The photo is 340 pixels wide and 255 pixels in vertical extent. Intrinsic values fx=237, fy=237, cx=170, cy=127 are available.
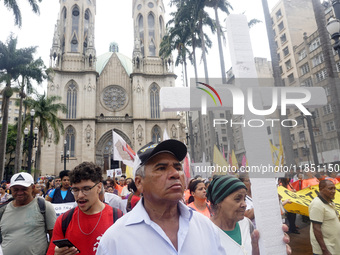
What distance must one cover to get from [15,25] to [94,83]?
19302mm

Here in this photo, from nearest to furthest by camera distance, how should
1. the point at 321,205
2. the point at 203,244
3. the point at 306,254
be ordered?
the point at 203,244 < the point at 321,205 < the point at 306,254

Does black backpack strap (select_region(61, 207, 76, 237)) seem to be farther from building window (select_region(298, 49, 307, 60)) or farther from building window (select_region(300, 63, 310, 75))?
building window (select_region(298, 49, 307, 60))

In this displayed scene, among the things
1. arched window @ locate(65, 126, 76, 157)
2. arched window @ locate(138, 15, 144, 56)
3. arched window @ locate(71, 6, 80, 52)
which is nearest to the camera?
arched window @ locate(65, 126, 76, 157)

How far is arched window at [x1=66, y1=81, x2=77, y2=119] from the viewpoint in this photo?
109 feet

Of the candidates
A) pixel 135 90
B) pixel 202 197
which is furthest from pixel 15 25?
pixel 135 90

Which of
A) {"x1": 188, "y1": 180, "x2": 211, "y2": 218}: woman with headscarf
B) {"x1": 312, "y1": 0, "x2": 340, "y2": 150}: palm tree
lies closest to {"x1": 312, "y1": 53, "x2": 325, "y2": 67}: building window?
{"x1": 312, "y1": 0, "x2": 340, "y2": 150}: palm tree

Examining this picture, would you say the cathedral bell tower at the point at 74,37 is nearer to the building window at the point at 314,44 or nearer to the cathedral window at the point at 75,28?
the cathedral window at the point at 75,28

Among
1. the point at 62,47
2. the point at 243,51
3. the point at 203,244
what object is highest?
the point at 62,47

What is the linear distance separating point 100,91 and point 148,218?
1431 inches

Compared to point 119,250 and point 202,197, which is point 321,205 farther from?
point 119,250

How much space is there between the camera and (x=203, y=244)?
4.66ft

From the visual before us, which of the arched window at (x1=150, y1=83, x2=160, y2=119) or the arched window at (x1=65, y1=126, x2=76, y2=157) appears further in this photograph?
the arched window at (x1=150, y1=83, x2=160, y2=119)

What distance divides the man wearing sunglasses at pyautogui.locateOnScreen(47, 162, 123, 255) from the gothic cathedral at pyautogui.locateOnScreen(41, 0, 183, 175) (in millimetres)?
30462

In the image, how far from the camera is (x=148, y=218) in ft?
4.55
